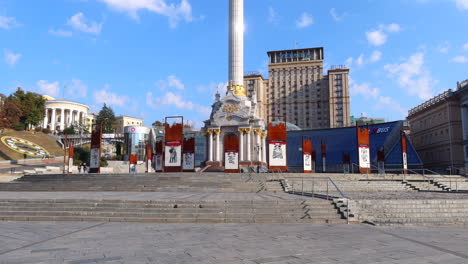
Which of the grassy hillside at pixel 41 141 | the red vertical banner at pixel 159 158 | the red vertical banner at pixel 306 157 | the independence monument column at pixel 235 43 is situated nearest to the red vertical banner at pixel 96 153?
the red vertical banner at pixel 159 158

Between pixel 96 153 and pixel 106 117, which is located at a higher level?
pixel 106 117

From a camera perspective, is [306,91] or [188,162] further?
[306,91]

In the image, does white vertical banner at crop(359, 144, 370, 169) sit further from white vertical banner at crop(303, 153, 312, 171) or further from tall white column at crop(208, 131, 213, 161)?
tall white column at crop(208, 131, 213, 161)

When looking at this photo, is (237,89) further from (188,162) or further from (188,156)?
(188,162)

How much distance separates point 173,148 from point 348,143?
50.0 metres

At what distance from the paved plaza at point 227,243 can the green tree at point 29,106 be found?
85.0 meters

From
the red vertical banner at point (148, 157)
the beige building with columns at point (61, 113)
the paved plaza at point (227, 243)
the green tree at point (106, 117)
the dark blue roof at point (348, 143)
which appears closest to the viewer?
the paved plaza at point (227, 243)

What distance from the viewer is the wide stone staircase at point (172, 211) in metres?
14.5

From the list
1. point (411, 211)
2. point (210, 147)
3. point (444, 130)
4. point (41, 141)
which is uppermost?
point (444, 130)

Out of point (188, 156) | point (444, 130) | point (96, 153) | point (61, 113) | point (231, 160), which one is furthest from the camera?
point (61, 113)

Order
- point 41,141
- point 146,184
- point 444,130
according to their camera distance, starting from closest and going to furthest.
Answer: point 146,184 < point 444,130 < point 41,141

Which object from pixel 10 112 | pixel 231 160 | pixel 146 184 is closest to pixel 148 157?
pixel 231 160

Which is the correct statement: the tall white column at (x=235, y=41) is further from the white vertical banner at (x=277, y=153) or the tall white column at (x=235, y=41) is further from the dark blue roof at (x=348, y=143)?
the dark blue roof at (x=348, y=143)

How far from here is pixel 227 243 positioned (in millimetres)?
10039
